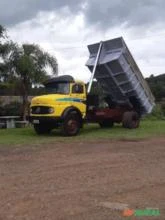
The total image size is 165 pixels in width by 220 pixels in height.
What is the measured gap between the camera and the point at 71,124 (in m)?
19.5

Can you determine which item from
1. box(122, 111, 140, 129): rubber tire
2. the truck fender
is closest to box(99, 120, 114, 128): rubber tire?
box(122, 111, 140, 129): rubber tire

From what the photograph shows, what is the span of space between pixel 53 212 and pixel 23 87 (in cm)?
2271

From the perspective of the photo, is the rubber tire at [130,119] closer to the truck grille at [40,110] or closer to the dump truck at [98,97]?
the dump truck at [98,97]

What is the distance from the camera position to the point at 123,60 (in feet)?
66.5

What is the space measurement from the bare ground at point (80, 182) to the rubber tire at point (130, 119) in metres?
7.52

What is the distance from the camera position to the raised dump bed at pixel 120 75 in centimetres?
2031

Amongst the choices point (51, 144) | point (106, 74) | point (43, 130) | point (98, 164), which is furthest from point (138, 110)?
point (98, 164)

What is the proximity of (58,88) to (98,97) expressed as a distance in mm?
2436

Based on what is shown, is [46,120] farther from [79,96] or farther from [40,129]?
[79,96]

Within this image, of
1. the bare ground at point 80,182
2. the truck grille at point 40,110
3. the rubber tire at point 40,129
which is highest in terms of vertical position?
the truck grille at point 40,110

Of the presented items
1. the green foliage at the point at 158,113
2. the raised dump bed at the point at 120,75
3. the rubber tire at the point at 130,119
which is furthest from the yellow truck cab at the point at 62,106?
the green foliage at the point at 158,113

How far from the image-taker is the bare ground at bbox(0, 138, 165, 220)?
23.4 feet

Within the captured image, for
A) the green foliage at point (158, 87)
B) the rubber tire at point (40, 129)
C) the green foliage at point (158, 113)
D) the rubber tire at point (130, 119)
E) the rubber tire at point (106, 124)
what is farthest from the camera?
the green foliage at point (158, 87)

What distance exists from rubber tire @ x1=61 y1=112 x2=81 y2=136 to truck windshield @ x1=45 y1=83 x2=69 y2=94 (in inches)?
39.0
